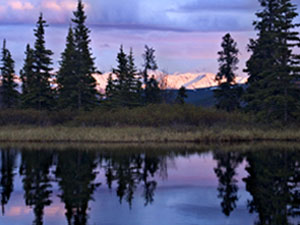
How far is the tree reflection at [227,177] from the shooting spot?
16125 mm

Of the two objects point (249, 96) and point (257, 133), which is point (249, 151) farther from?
point (249, 96)

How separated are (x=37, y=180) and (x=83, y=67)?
120 feet

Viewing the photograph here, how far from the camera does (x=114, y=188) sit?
18969 millimetres

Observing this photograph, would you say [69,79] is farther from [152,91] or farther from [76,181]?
[76,181]

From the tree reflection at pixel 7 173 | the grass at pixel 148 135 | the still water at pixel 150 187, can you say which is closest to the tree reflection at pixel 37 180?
the still water at pixel 150 187

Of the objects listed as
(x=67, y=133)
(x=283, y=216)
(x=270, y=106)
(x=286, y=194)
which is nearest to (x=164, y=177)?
(x=286, y=194)

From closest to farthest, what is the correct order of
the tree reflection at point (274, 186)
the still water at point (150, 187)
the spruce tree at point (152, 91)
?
the still water at point (150, 187) → the tree reflection at point (274, 186) → the spruce tree at point (152, 91)

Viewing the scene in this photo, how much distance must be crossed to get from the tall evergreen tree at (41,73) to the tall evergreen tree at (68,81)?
1.67m

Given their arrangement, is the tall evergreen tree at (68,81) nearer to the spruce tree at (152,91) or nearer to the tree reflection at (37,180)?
the spruce tree at (152,91)

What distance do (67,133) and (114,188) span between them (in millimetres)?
22627

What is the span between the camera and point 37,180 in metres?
20.7

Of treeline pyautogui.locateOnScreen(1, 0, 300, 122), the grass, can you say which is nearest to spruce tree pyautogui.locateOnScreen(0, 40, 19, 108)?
treeline pyautogui.locateOnScreen(1, 0, 300, 122)

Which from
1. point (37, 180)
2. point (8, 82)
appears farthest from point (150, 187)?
point (8, 82)

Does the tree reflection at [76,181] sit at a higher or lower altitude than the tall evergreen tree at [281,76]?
lower
